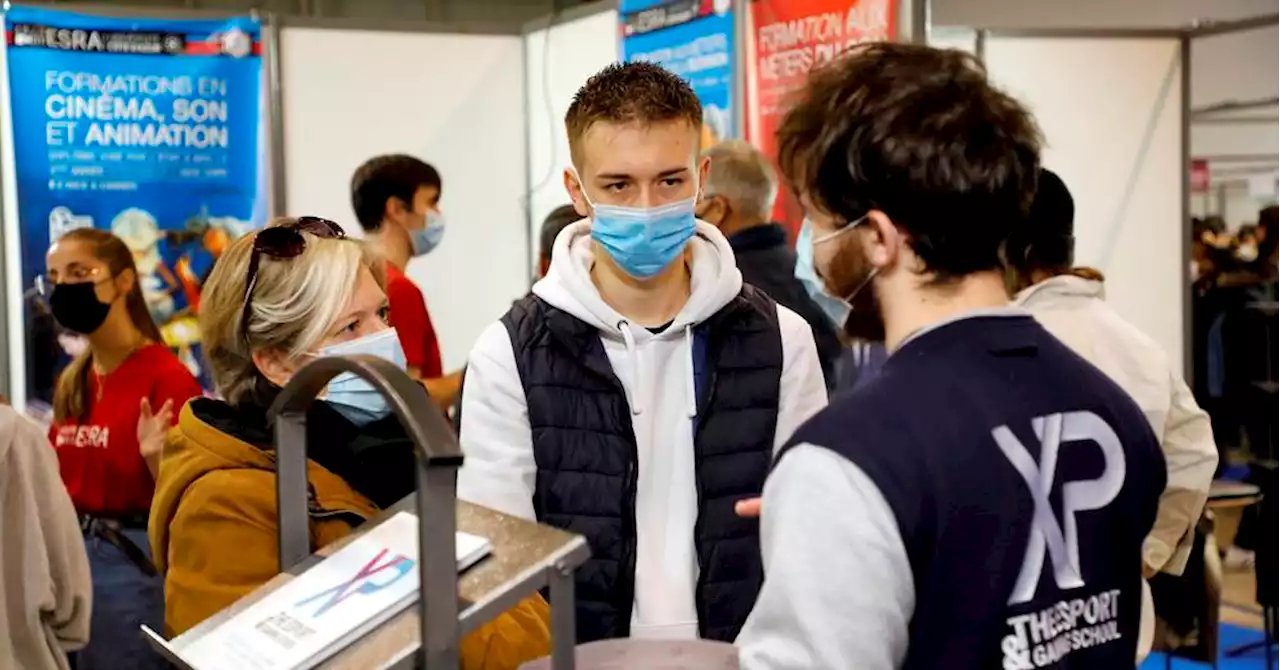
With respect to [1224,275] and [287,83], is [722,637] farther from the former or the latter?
[1224,275]

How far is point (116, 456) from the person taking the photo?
3.19 metres

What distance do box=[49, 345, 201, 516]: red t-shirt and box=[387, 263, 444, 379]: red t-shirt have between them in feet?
1.86

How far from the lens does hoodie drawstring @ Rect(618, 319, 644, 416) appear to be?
6.25ft

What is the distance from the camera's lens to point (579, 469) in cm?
186

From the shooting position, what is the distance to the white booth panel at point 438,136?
5.03 meters

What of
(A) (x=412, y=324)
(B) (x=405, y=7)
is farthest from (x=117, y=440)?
(B) (x=405, y=7)

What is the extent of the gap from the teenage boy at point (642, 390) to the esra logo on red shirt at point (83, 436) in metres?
1.68

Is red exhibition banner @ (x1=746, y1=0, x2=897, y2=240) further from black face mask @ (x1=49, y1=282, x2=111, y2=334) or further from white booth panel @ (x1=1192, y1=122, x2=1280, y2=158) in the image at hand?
white booth panel @ (x1=1192, y1=122, x2=1280, y2=158)

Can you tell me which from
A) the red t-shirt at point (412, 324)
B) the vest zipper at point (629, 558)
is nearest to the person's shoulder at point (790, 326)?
the vest zipper at point (629, 558)

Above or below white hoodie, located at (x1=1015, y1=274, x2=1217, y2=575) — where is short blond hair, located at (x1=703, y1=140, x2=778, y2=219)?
above

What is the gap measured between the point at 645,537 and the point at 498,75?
3772mm

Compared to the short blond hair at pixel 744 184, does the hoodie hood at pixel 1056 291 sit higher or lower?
lower

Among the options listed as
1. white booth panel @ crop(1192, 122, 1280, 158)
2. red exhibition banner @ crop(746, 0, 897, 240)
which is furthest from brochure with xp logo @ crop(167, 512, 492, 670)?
white booth panel @ crop(1192, 122, 1280, 158)

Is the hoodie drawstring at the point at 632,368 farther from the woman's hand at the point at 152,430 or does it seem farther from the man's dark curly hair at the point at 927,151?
the woman's hand at the point at 152,430
